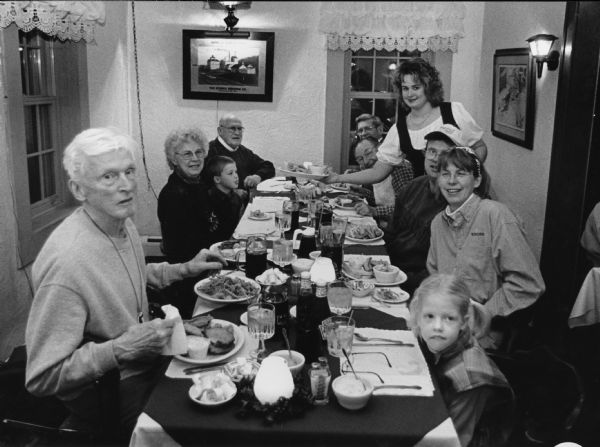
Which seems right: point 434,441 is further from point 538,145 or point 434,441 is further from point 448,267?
point 538,145

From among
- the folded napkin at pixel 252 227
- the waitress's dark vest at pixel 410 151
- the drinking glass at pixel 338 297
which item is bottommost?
the folded napkin at pixel 252 227

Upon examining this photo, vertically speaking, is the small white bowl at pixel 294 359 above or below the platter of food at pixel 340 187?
below

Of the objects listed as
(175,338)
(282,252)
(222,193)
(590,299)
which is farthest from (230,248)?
(590,299)

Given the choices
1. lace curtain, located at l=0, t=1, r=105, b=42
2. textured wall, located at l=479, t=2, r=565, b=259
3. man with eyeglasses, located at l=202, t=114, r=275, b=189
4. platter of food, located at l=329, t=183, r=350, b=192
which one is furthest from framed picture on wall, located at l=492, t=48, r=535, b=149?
lace curtain, located at l=0, t=1, r=105, b=42

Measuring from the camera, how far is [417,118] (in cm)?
390

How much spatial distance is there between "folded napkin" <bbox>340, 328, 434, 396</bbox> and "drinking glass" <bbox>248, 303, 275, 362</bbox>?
0.74 ft

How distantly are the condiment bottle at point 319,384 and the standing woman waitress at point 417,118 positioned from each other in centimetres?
249

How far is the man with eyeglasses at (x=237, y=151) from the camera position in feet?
16.6

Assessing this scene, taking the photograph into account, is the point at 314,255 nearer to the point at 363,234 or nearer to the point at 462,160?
the point at 363,234

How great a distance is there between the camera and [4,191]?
3.27 metres

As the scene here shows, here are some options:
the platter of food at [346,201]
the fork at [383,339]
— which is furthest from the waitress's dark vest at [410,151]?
the fork at [383,339]

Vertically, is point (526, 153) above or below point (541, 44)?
below

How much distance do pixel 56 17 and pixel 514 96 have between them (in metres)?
3.16

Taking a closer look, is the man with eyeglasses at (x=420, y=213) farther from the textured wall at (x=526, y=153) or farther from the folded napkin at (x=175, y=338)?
the folded napkin at (x=175, y=338)
